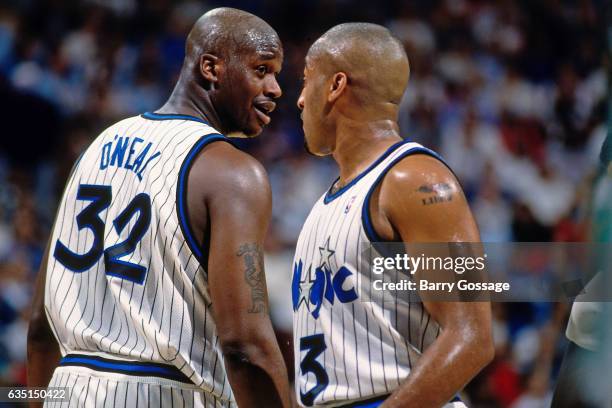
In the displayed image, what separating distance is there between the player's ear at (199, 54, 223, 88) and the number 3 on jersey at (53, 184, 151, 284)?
521 millimetres

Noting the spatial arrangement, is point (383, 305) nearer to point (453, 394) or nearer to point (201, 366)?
point (453, 394)

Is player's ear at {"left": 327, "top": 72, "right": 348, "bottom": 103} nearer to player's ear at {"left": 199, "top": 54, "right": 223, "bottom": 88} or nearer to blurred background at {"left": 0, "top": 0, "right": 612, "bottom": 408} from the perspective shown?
player's ear at {"left": 199, "top": 54, "right": 223, "bottom": 88}

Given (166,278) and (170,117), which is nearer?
(166,278)

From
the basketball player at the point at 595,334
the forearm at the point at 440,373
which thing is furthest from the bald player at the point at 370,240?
the basketball player at the point at 595,334

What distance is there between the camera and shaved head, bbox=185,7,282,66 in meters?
2.95

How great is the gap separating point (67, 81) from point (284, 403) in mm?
4044

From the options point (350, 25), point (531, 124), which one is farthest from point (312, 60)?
point (531, 124)

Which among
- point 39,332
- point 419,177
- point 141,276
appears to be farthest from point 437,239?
point 39,332

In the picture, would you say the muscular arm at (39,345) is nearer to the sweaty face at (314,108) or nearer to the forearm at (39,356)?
the forearm at (39,356)

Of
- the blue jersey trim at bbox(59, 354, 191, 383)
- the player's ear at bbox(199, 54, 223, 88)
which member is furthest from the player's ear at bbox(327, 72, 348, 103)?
the blue jersey trim at bbox(59, 354, 191, 383)

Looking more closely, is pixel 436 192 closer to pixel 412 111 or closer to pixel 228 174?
pixel 228 174

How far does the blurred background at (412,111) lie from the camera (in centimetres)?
516

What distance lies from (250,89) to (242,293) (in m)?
0.82

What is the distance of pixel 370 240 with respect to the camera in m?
2.53
